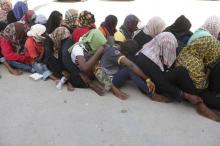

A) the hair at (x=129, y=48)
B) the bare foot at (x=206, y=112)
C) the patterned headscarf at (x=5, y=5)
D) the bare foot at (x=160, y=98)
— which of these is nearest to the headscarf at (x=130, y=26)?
the hair at (x=129, y=48)

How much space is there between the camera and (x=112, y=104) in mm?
4012

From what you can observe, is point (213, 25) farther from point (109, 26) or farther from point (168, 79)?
point (109, 26)

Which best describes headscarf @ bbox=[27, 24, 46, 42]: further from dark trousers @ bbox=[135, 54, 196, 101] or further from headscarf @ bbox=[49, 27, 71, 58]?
dark trousers @ bbox=[135, 54, 196, 101]

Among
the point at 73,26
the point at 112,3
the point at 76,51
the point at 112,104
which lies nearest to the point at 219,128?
the point at 112,104

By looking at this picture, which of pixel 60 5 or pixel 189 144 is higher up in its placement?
pixel 189 144

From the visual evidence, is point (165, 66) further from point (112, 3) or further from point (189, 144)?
point (112, 3)

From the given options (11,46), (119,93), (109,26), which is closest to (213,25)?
(119,93)

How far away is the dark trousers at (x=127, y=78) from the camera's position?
13.5 ft

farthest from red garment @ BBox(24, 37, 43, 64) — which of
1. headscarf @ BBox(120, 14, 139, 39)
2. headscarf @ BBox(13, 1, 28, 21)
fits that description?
headscarf @ BBox(13, 1, 28, 21)

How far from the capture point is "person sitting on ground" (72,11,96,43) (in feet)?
15.2

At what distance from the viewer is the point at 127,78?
432 centimetres

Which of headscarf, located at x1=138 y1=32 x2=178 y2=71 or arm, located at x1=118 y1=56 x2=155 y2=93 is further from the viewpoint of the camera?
arm, located at x1=118 y1=56 x2=155 y2=93

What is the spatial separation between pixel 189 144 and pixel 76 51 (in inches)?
76.3

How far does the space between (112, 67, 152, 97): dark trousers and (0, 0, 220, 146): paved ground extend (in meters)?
0.13
